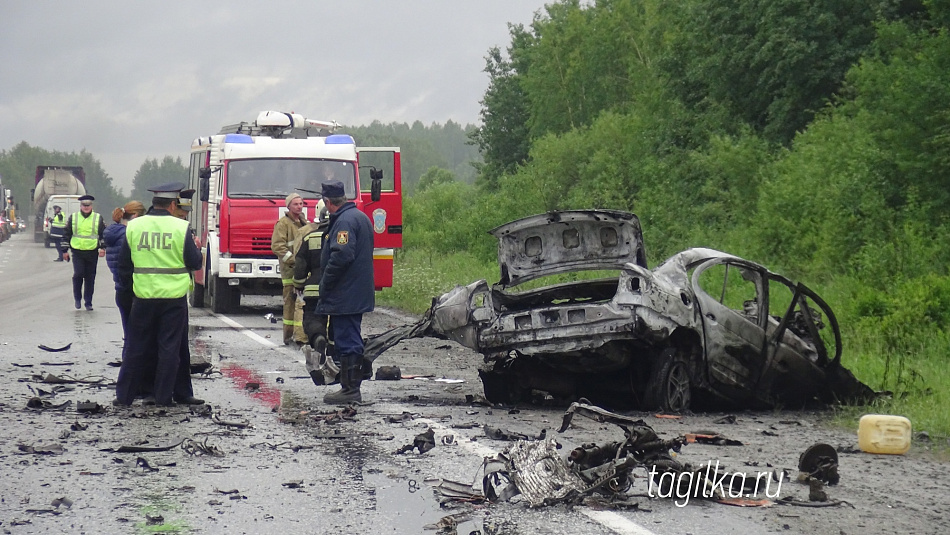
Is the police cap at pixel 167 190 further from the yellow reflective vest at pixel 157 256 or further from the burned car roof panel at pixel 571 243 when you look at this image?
the burned car roof panel at pixel 571 243

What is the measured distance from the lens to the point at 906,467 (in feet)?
24.5

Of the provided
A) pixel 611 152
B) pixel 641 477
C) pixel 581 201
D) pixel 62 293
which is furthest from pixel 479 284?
pixel 611 152

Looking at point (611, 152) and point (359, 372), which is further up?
point (611, 152)

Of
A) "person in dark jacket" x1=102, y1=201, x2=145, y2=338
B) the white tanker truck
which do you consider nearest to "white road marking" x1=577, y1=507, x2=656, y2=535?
"person in dark jacket" x1=102, y1=201, x2=145, y2=338

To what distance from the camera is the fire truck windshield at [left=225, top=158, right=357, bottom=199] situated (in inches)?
750

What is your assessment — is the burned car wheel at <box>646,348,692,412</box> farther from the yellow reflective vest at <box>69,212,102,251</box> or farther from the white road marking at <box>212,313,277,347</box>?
the yellow reflective vest at <box>69,212,102,251</box>

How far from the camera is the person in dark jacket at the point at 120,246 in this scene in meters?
10.3

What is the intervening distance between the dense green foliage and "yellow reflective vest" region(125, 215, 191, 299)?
5.99 metres

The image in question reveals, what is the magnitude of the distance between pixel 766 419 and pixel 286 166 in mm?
11602

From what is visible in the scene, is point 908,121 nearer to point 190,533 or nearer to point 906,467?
point 906,467

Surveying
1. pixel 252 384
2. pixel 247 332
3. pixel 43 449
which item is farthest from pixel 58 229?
pixel 43 449

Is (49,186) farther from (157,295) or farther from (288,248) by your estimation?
(157,295)

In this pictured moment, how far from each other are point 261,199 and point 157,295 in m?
9.53

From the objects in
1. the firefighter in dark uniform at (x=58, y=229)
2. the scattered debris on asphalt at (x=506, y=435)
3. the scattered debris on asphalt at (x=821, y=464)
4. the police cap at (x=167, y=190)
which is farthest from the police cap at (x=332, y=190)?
the firefighter in dark uniform at (x=58, y=229)
